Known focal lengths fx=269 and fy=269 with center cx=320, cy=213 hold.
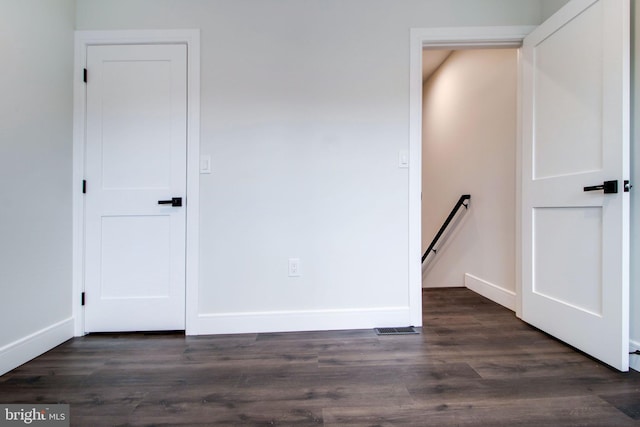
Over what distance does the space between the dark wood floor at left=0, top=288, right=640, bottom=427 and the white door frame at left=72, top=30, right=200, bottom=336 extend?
0.29 meters

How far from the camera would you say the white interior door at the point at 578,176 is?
136cm

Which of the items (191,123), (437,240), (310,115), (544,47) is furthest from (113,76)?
(437,240)

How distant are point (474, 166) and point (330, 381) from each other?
2566 millimetres

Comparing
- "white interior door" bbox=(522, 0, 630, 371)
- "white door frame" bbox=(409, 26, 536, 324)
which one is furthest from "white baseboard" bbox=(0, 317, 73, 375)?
"white interior door" bbox=(522, 0, 630, 371)

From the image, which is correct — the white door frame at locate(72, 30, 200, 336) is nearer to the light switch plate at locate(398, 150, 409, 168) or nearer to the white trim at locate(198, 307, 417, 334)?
the white trim at locate(198, 307, 417, 334)

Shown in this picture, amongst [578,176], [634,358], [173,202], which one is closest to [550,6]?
[578,176]

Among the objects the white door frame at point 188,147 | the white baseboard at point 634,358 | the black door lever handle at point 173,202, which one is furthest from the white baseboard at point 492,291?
the black door lever handle at point 173,202

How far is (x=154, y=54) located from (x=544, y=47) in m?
2.63

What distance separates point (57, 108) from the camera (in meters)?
1.71

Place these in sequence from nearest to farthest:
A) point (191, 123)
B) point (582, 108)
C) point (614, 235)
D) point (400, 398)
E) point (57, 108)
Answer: point (400, 398) < point (614, 235) < point (582, 108) < point (57, 108) < point (191, 123)

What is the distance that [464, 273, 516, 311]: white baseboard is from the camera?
88.5 inches

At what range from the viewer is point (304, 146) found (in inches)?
74.5

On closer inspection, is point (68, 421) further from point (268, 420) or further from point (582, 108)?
point (582, 108)

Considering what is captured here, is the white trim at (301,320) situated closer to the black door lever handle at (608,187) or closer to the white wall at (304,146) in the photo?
the white wall at (304,146)
